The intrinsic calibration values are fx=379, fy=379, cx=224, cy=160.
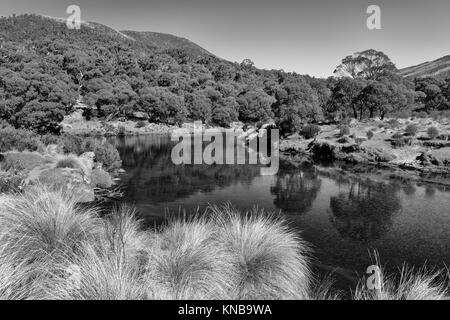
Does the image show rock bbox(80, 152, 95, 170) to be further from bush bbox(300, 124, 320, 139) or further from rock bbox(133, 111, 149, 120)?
rock bbox(133, 111, 149, 120)

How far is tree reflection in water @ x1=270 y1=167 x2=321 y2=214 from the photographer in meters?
20.3

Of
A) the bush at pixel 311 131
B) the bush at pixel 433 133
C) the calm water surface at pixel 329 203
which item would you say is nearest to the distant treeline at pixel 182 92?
the bush at pixel 311 131

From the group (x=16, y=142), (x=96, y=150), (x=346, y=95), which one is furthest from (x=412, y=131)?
(x=16, y=142)

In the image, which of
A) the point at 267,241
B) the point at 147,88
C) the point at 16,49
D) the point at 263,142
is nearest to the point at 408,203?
the point at 267,241

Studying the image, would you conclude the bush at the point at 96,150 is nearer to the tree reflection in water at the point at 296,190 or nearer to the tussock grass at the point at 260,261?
the tree reflection in water at the point at 296,190

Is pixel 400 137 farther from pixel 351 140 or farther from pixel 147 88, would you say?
pixel 147 88

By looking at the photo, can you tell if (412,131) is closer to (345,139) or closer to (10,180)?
(345,139)

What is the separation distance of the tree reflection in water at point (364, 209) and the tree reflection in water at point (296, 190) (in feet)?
5.09

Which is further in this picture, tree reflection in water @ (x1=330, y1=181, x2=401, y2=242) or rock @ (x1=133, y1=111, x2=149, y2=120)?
rock @ (x1=133, y1=111, x2=149, y2=120)

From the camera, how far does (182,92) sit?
260 feet

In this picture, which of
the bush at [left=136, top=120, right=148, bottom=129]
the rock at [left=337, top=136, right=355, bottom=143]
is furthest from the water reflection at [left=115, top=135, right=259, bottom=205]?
the bush at [left=136, top=120, right=148, bottom=129]

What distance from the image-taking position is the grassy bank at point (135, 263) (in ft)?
18.2

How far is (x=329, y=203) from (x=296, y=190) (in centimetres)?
353
